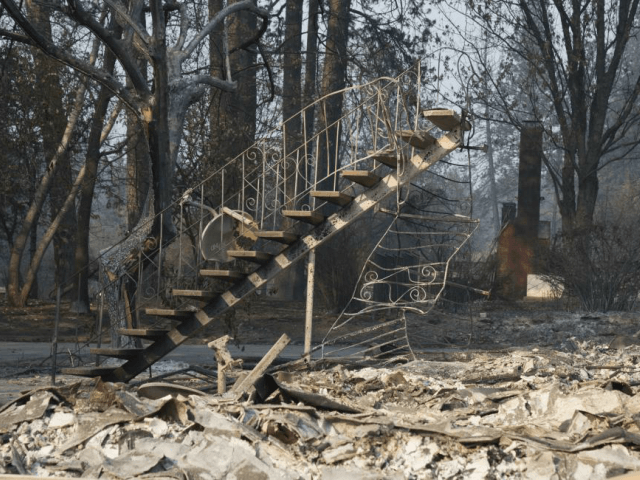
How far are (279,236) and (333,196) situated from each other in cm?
72

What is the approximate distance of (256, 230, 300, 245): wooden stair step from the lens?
34.6ft

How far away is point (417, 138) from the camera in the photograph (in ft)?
34.7

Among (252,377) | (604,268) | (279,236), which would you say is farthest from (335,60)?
(252,377)

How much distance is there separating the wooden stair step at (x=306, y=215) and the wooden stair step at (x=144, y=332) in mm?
1948

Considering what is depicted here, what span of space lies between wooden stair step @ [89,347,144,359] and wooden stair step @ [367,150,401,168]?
132 inches

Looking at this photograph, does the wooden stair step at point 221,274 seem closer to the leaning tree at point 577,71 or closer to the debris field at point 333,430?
the debris field at point 333,430

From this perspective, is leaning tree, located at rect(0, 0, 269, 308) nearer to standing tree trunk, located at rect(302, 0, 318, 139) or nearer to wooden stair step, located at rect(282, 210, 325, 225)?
wooden stair step, located at rect(282, 210, 325, 225)

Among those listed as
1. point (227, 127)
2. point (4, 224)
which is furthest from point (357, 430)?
point (4, 224)

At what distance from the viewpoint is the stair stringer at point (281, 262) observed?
10.8 metres

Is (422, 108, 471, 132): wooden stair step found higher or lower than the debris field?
higher

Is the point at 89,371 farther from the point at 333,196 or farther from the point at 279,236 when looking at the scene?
the point at 333,196

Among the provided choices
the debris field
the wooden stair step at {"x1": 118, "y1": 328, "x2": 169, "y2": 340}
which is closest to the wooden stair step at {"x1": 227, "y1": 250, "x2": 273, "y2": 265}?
the wooden stair step at {"x1": 118, "y1": 328, "x2": 169, "y2": 340}

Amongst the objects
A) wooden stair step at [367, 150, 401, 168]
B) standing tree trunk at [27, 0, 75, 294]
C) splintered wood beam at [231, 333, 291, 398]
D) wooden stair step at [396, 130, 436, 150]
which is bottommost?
splintered wood beam at [231, 333, 291, 398]

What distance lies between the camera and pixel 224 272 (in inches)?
422
